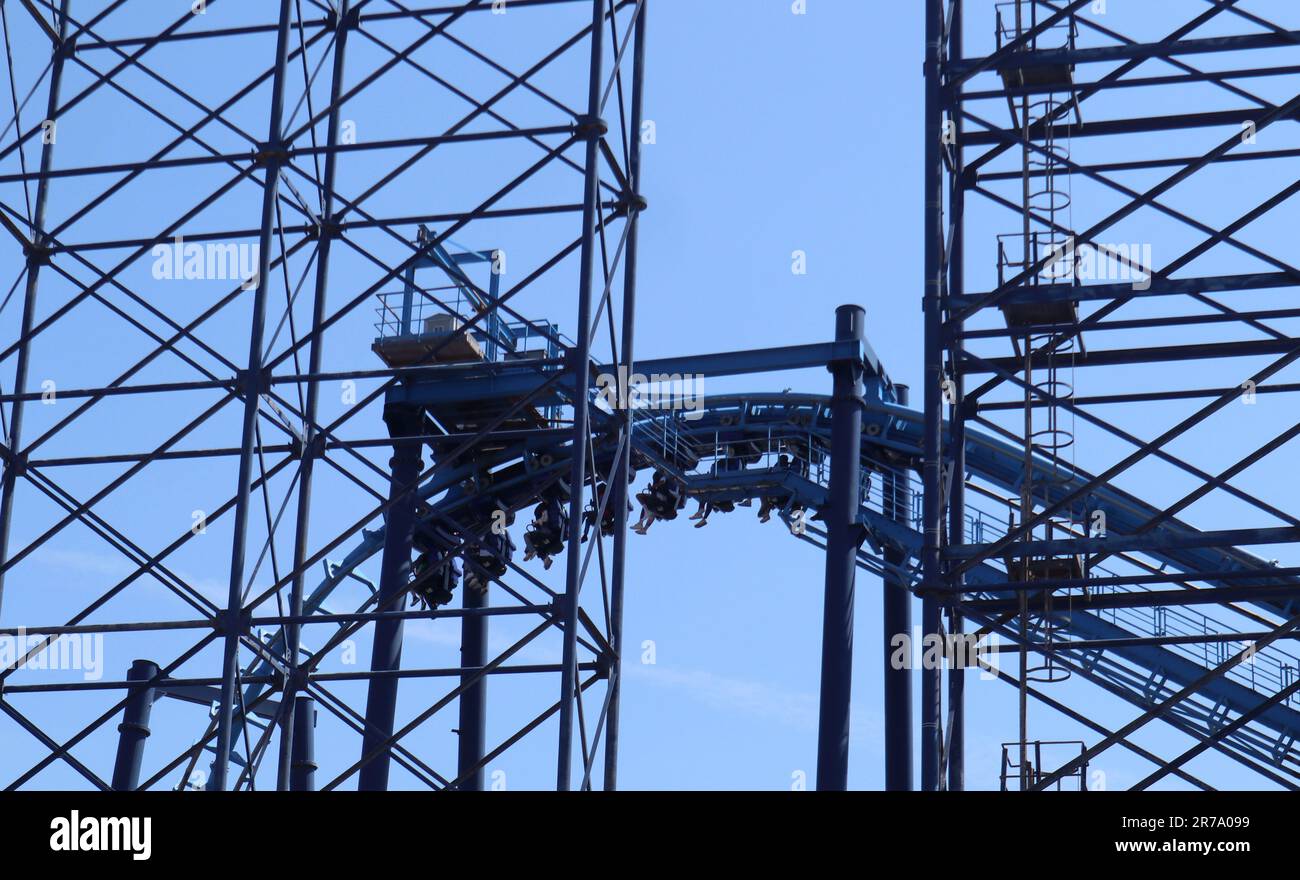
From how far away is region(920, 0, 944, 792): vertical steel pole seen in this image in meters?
17.7

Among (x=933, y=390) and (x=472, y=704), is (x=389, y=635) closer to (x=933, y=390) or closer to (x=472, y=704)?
(x=472, y=704)

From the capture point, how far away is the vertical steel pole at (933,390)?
17703 mm

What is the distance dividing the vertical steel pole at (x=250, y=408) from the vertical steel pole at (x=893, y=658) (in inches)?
432

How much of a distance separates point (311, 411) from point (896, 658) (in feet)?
38.6

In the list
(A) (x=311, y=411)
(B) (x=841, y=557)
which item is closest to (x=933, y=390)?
(A) (x=311, y=411)

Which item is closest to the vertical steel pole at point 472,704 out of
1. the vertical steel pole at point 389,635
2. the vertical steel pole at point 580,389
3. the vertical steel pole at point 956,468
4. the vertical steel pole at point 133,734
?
the vertical steel pole at point 389,635

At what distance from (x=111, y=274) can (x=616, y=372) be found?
485 cm

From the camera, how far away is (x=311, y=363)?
63.0ft

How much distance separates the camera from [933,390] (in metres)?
18.5

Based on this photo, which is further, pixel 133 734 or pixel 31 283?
pixel 133 734

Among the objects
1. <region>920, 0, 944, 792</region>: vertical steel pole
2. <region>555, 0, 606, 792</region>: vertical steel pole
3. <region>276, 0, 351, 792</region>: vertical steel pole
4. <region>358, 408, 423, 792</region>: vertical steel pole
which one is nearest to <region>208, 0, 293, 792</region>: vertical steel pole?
<region>276, 0, 351, 792</region>: vertical steel pole

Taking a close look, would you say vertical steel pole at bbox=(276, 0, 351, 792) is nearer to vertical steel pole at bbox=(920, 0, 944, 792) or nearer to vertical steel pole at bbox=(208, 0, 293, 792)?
vertical steel pole at bbox=(208, 0, 293, 792)

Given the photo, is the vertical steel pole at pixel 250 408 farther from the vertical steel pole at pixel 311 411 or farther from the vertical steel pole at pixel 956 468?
the vertical steel pole at pixel 956 468
